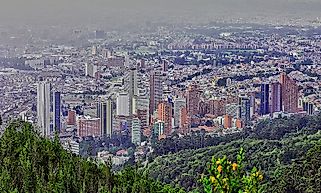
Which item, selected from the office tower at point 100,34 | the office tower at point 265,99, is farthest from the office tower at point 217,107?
the office tower at point 100,34

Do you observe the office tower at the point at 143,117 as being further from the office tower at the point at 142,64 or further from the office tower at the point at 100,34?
the office tower at the point at 100,34

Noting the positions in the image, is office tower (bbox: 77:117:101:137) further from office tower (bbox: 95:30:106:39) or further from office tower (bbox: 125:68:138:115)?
office tower (bbox: 95:30:106:39)

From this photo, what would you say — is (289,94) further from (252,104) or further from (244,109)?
(244,109)

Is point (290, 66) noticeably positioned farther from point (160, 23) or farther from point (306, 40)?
point (160, 23)

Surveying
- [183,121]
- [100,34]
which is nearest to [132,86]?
[183,121]

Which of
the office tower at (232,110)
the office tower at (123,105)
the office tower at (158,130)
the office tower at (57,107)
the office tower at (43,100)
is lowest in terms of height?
the office tower at (158,130)

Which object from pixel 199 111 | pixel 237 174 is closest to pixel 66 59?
pixel 199 111
